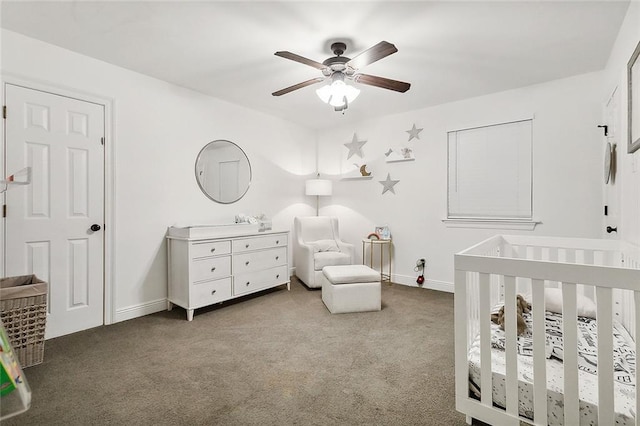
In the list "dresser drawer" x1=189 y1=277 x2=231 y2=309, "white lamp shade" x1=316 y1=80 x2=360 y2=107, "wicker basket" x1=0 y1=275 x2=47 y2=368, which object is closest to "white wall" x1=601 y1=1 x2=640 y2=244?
"white lamp shade" x1=316 y1=80 x2=360 y2=107

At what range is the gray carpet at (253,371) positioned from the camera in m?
1.62

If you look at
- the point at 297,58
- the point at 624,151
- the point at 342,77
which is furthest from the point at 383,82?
the point at 624,151

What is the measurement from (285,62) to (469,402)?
275 centimetres

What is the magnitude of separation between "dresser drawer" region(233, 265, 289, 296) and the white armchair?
0.30 m

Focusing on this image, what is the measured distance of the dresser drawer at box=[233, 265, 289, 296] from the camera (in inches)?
133

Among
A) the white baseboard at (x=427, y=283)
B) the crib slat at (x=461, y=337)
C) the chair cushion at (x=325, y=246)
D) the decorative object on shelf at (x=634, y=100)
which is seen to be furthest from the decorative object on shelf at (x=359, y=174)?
the crib slat at (x=461, y=337)

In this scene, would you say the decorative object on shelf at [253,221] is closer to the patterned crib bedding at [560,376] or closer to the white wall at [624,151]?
the patterned crib bedding at [560,376]

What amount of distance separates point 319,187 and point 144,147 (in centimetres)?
232

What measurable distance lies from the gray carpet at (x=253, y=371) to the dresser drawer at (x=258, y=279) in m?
0.32

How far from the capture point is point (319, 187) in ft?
15.3

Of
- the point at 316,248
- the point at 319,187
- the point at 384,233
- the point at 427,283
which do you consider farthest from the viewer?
the point at 319,187

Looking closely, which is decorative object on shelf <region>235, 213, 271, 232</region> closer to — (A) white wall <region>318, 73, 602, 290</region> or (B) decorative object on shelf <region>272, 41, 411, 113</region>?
(A) white wall <region>318, 73, 602, 290</region>

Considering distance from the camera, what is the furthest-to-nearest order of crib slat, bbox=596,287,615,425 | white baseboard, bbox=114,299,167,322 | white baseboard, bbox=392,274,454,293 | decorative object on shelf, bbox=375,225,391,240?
decorative object on shelf, bbox=375,225,391,240, white baseboard, bbox=392,274,454,293, white baseboard, bbox=114,299,167,322, crib slat, bbox=596,287,615,425

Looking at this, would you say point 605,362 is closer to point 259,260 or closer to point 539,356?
point 539,356
